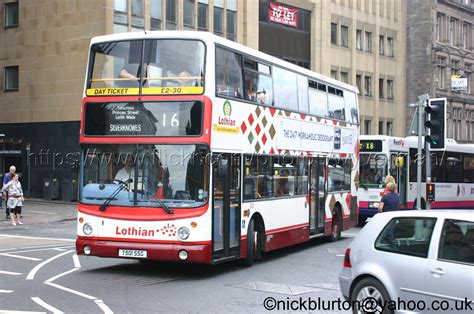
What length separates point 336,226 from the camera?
753 inches

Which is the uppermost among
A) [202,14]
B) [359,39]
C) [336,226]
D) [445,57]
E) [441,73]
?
[359,39]

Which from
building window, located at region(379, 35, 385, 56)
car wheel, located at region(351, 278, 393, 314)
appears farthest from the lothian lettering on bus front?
building window, located at region(379, 35, 385, 56)

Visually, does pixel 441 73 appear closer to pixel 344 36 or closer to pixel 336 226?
pixel 344 36

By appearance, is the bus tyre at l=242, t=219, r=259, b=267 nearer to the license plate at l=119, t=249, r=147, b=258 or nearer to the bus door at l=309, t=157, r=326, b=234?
the license plate at l=119, t=249, r=147, b=258

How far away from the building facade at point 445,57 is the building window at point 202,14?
27932 millimetres

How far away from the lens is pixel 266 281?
1188cm

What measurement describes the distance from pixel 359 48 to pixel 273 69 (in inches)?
1751

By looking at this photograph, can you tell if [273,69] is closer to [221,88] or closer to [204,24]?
[221,88]

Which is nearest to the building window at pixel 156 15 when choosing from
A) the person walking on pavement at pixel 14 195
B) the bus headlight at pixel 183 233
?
the person walking on pavement at pixel 14 195

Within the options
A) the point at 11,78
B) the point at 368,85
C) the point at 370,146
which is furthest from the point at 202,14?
the point at 368,85

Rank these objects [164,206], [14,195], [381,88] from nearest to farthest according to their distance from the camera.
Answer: [164,206]
[14,195]
[381,88]

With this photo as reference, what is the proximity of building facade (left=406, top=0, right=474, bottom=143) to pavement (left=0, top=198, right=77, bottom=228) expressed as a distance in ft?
124

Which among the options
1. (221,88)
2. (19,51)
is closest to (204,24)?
(19,51)

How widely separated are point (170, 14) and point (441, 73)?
34.6 metres
